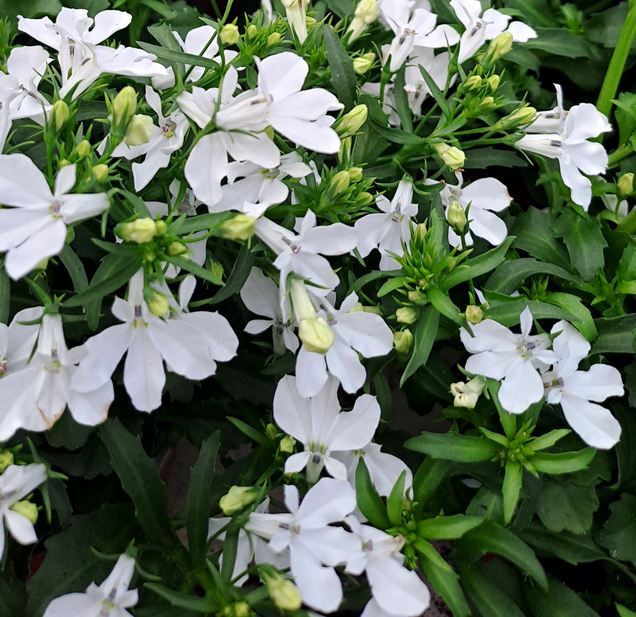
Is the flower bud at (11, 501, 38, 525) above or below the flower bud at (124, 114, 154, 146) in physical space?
below

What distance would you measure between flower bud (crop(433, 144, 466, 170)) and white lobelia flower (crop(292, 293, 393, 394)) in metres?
0.20

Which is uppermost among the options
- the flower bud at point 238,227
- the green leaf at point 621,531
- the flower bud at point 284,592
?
the flower bud at point 238,227

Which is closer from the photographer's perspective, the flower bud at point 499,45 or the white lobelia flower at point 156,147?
the white lobelia flower at point 156,147

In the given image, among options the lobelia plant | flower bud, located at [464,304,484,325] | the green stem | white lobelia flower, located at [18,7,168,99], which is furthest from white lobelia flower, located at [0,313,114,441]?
the green stem

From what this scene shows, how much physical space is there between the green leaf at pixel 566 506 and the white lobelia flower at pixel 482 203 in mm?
306

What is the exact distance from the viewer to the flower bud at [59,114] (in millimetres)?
517

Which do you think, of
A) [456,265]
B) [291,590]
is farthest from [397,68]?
[291,590]

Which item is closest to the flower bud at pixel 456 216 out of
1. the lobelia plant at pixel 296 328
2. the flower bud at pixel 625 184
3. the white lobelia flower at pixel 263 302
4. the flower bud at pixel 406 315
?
the lobelia plant at pixel 296 328

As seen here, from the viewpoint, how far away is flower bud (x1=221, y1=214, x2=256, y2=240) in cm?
50

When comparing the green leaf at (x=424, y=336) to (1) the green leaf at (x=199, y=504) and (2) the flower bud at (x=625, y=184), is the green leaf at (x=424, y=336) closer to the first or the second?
(1) the green leaf at (x=199, y=504)

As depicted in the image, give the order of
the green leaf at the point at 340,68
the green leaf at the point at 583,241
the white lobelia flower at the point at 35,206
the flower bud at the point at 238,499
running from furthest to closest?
the green leaf at the point at 583,241
the green leaf at the point at 340,68
the flower bud at the point at 238,499
the white lobelia flower at the point at 35,206

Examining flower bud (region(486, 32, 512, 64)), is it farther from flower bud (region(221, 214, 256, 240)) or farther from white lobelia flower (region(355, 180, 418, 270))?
flower bud (region(221, 214, 256, 240))

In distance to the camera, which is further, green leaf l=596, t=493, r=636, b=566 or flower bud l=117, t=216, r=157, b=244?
green leaf l=596, t=493, r=636, b=566

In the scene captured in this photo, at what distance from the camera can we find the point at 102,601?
550 mm
